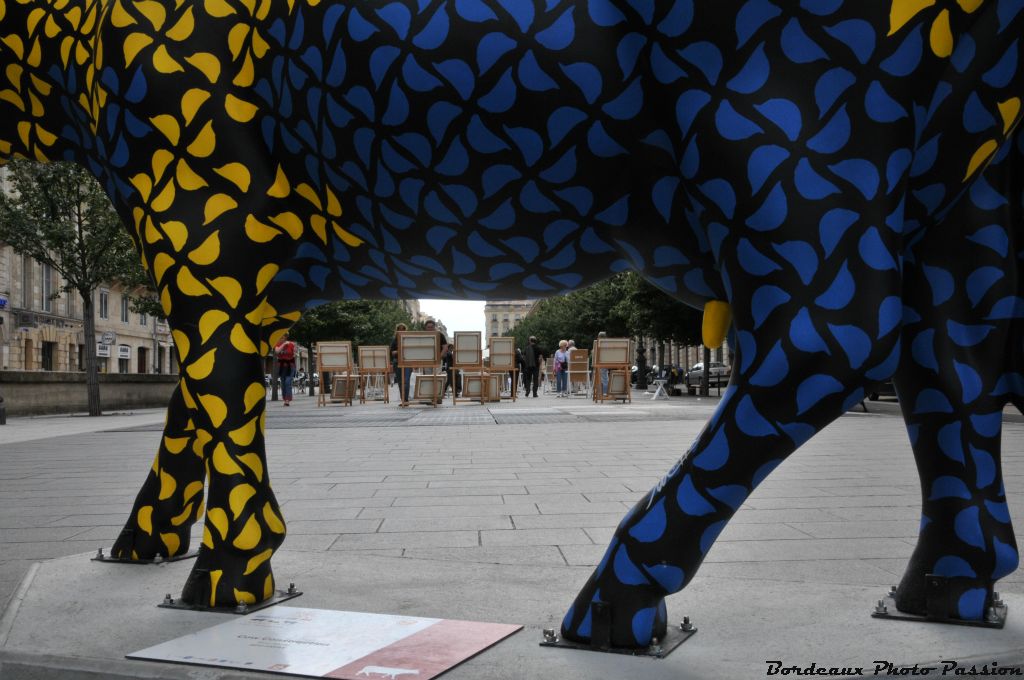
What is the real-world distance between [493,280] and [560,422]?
34.2 ft

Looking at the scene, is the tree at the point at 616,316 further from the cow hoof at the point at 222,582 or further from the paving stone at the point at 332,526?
the cow hoof at the point at 222,582

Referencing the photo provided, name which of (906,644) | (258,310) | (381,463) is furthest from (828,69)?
(381,463)

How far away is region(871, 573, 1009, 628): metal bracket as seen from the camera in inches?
92.4

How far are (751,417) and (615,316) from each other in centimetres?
3645

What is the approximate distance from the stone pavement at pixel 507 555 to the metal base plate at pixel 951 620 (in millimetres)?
40

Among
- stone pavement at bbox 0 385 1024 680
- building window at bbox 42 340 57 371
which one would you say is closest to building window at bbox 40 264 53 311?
building window at bbox 42 340 57 371

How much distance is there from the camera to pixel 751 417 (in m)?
1.92

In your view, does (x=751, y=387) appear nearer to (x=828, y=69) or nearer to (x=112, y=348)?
(x=828, y=69)

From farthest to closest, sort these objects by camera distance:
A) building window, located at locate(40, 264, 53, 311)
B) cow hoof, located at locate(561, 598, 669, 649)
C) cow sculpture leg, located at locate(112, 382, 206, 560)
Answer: building window, located at locate(40, 264, 53, 311) → cow sculpture leg, located at locate(112, 382, 206, 560) → cow hoof, located at locate(561, 598, 669, 649)

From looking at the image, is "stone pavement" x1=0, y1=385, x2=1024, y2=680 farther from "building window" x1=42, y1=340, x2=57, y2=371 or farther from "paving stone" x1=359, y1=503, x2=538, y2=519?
"building window" x1=42, y1=340, x2=57, y2=371

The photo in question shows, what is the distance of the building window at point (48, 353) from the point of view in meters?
43.0

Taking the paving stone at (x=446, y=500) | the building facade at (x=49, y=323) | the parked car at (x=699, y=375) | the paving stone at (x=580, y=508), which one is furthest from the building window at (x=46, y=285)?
the paving stone at (x=580, y=508)

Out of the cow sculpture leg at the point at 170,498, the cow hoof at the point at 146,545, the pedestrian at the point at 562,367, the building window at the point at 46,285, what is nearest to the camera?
the cow sculpture leg at the point at 170,498

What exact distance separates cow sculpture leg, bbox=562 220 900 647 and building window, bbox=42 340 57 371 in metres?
47.1
